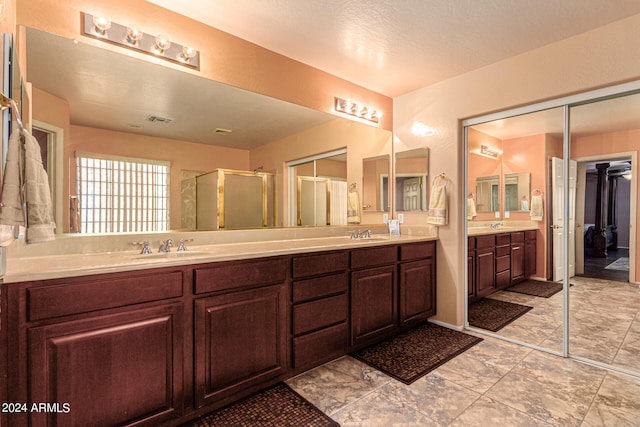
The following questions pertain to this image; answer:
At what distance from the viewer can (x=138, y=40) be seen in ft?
5.75

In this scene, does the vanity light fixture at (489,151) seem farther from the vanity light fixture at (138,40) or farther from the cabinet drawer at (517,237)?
the vanity light fixture at (138,40)

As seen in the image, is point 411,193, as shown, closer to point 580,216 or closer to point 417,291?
point 417,291

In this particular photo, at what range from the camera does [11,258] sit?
133 centimetres

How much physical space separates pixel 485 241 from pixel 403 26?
7.36ft

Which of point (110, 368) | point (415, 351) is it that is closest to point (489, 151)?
point (415, 351)

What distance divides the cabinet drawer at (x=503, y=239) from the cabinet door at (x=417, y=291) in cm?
78

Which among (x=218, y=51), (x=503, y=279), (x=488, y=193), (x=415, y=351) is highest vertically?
(x=218, y=51)

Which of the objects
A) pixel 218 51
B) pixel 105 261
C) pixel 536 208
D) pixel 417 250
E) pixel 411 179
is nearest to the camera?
pixel 105 261

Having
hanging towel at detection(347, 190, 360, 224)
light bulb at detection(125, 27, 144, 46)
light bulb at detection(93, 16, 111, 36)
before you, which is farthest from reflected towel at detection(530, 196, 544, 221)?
light bulb at detection(93, 16, 111, 36)

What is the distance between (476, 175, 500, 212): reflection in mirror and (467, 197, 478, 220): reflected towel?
1.7 inches

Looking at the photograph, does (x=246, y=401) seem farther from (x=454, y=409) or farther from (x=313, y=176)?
(x=313, y=176)

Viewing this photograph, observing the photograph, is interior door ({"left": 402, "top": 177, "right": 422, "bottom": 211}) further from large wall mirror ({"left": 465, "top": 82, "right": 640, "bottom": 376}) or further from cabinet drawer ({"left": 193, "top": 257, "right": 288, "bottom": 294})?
cabinet drawer ({"left": 193, "top": 257, "right": 288, "bottom": 294})

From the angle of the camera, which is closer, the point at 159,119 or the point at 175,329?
the point at 175,329

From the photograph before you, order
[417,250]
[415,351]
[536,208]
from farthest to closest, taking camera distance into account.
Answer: [417,250]
[536,208]
[415,351]
